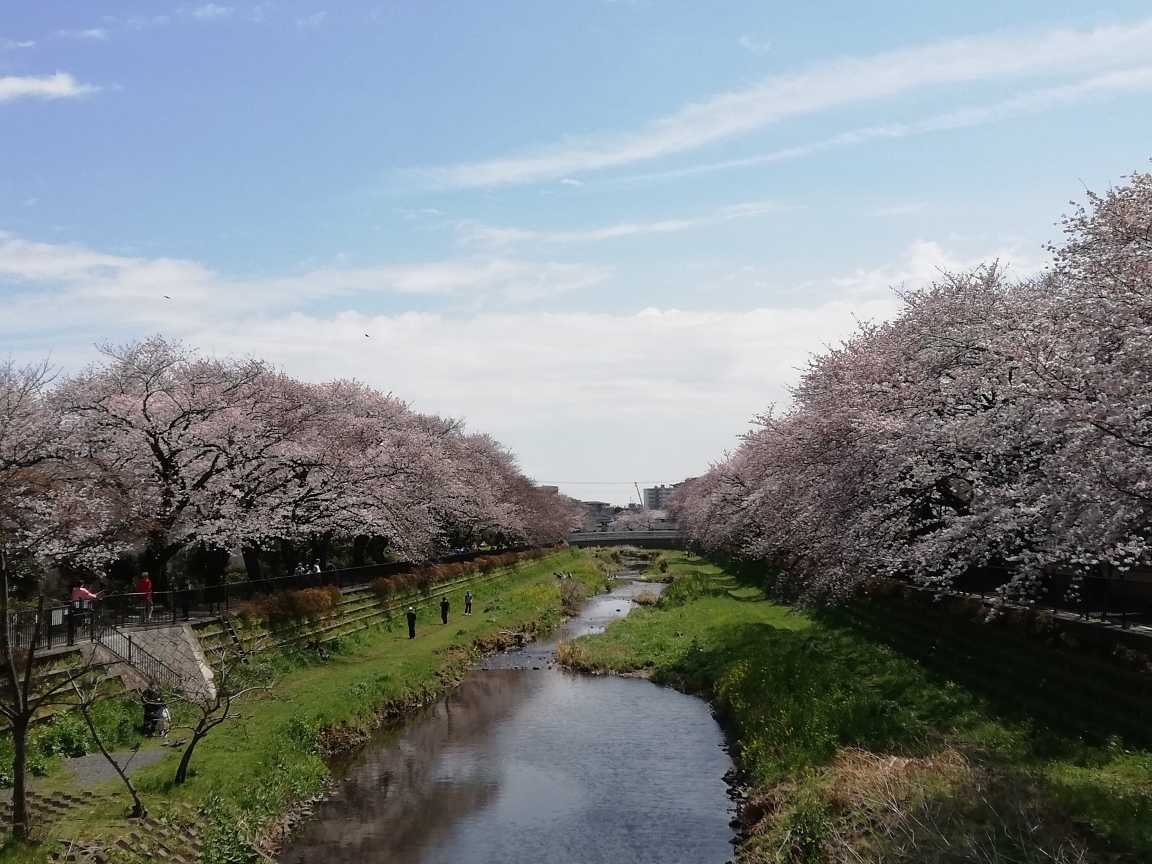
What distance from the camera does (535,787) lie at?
70.7 feet

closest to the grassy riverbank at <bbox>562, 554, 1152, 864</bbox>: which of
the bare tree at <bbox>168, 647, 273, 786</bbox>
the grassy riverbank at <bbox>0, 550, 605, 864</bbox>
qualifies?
the grassy riverbank at <bbox>0, 550, 605, 864</bbox>

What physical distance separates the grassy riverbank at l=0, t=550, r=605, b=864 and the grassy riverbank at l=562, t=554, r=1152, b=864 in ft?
29.8

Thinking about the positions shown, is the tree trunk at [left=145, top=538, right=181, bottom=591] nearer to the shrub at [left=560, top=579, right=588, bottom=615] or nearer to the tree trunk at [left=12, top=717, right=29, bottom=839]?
the tree trunk at [left=12, top=717, right=29, bottom=839]

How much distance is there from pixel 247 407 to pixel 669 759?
849 inches

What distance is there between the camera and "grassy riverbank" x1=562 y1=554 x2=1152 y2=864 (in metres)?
12.5

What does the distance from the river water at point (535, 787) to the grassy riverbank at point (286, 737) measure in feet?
2.53

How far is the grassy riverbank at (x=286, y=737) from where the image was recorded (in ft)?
52.2

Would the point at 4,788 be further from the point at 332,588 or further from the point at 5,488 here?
the point at 332,588

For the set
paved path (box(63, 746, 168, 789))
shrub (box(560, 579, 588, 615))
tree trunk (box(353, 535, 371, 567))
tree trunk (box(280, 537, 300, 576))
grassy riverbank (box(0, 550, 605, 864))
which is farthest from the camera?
shrub (box(560, 579, 588, 615))

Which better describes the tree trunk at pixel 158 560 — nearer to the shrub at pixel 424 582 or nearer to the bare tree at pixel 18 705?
the bare tree at pixel 18 705

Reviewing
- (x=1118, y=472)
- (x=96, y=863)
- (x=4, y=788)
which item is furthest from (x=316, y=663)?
(x=1118, y=472)

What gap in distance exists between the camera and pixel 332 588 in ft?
122

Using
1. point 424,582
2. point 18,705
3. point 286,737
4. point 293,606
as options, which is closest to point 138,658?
point 286,737

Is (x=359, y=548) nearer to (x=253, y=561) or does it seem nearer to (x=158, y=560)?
(x=253, y=561)
